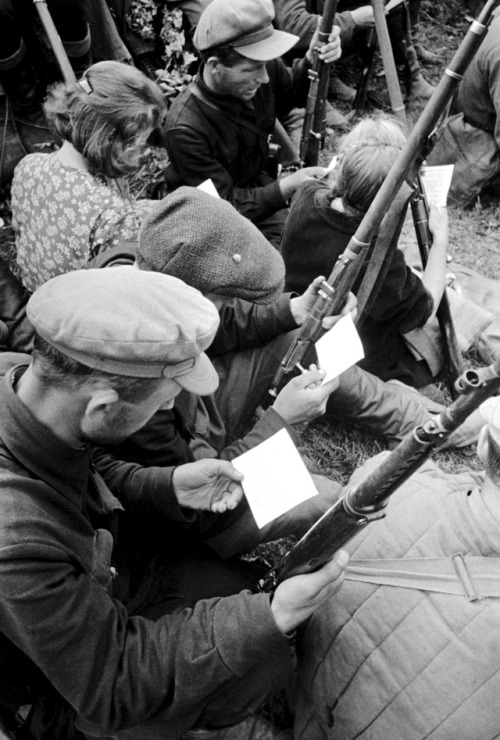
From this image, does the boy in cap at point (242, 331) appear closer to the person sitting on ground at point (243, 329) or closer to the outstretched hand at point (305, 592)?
the person sitting on ground at point (243, 329)

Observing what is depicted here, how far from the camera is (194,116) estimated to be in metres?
3.50

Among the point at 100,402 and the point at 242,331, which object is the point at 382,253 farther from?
the point at 100,402

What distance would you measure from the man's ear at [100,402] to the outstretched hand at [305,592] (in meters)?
0.68

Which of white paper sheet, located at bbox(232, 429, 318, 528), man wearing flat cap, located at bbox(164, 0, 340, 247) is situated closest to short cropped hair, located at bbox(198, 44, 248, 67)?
man wearing flat cap, located at bbox(164, 0, 340, 247)

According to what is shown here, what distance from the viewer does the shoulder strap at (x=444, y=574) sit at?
1478mm

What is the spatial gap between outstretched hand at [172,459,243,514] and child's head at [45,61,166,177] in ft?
4.62

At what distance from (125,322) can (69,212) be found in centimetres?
147

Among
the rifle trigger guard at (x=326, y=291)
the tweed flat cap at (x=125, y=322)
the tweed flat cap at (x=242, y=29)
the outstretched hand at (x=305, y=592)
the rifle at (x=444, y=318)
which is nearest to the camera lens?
the tweed flat cap at (x=125, y=322)

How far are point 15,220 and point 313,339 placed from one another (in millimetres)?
1536

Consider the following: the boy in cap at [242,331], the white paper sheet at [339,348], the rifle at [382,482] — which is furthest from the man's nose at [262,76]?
the rifle at [382,482]

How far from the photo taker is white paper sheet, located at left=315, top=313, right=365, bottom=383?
2.47m

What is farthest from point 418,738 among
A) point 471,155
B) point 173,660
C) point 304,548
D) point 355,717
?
point 471,155

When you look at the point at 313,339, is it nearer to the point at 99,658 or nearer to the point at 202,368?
the point at 202,368

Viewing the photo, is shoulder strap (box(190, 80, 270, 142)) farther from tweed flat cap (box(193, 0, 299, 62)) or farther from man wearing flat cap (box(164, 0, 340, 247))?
tweed flat cap (box(193, 0, 299, 62))
